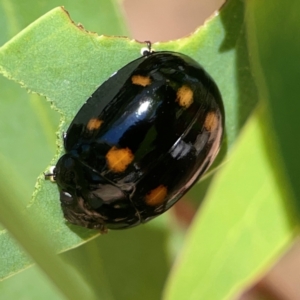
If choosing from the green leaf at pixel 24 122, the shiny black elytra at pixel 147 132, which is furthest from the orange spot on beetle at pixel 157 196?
the green leaf at pixel 24 122

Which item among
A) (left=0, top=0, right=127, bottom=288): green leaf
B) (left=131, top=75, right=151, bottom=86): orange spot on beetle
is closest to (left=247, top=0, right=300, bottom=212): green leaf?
(left=131, top=75, right=151, bottom=86): orange spot on beetle

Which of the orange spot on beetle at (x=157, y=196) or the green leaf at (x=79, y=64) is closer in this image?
the green leaf at (x=79, y=64)

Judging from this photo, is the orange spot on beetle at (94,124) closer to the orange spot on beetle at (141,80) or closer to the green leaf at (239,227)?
the orange spot on beetle at (141,80)

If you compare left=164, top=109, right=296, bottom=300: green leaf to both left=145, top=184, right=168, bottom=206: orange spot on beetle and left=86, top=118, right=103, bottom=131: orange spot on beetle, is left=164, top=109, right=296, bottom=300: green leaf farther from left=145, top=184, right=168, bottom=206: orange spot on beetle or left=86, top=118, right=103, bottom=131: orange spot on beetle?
left=86, top=118, right=103, bottom=131: orange spot on beetle

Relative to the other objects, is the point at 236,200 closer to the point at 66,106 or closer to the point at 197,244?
the point at 197,244

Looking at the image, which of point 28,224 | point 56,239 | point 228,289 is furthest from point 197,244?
point 28,224

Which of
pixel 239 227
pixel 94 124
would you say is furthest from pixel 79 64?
pixel 239 227
